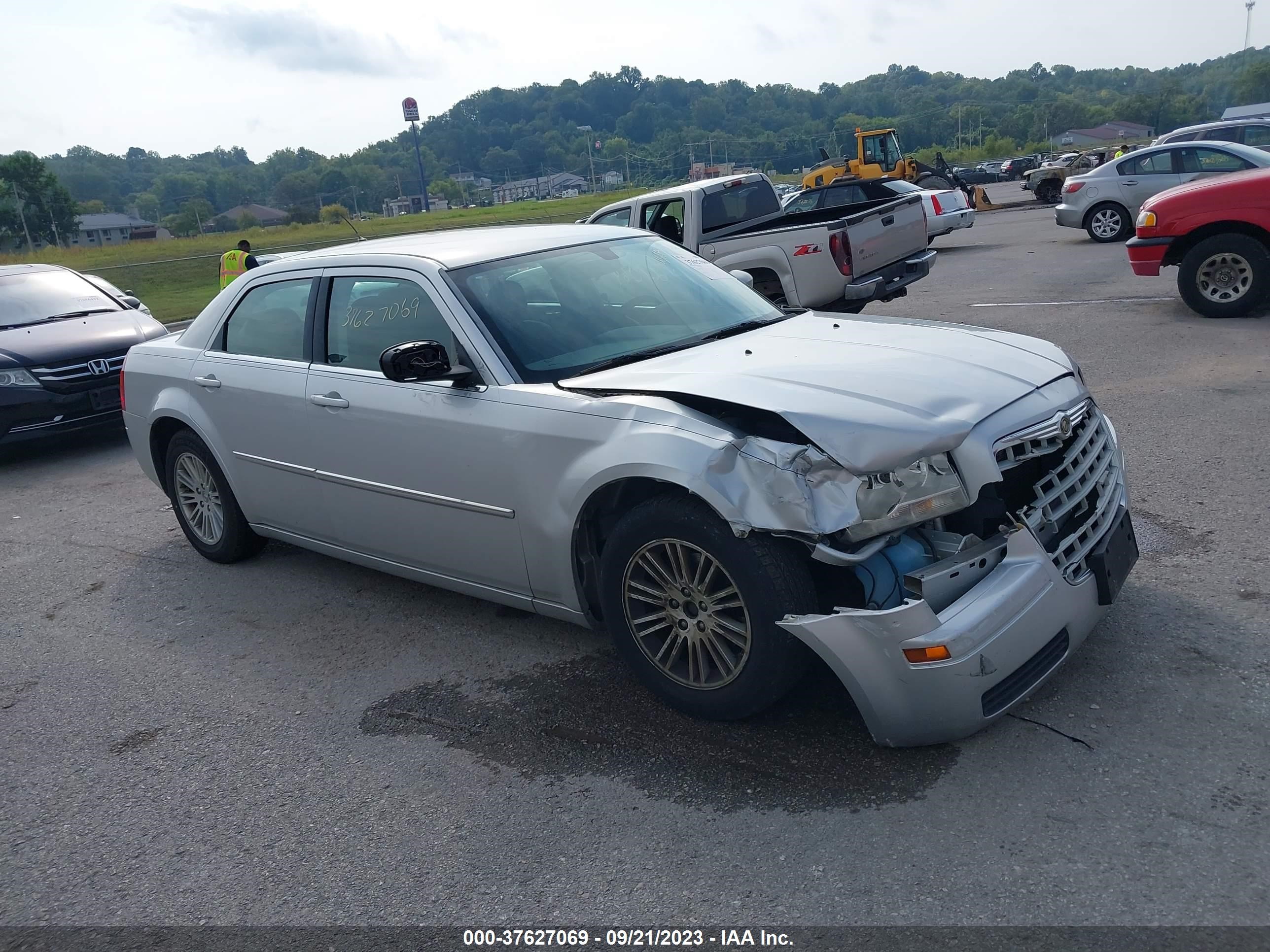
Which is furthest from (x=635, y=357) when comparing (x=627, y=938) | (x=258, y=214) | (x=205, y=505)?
(x=258, y=214)

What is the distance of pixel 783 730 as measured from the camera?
3646 mm

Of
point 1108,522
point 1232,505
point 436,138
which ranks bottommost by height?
point 1232,505

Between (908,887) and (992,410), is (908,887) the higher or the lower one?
the lower one

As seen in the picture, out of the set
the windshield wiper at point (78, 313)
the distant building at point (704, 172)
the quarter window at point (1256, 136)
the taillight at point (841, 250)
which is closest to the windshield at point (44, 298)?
the windshield wiper at point (78, 313)

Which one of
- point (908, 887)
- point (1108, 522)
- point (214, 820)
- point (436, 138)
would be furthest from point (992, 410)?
point (436, 138)

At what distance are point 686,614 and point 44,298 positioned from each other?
9230 mm

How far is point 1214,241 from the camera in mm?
9875

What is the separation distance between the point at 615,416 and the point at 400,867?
5.39ft

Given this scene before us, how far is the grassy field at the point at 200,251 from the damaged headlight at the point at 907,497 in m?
20.0

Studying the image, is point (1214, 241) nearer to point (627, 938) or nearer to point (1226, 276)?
point (1226, 276)

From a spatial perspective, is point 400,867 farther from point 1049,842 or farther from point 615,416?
point 1049,842

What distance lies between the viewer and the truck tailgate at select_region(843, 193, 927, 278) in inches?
418

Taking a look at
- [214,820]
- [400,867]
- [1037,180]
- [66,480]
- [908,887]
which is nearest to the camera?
[908,887]

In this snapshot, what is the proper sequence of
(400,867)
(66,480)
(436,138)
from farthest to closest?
(436,138)
(66,480)
(400,867)
